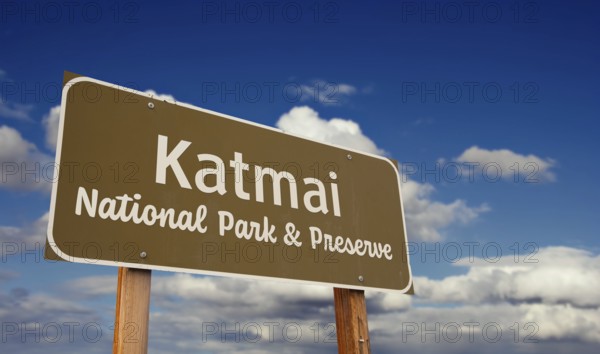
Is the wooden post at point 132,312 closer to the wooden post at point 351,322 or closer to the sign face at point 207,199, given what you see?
the sign face at point 207,199

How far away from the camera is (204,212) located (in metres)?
3.68

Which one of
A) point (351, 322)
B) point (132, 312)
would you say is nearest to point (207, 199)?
point (132, 312)

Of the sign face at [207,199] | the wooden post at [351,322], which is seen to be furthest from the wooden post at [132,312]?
the wooden post at [351,322]

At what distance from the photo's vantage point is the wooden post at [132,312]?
311cm

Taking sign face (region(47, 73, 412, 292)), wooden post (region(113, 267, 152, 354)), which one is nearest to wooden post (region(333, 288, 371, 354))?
sign face (region(47, 73, 412, 292))

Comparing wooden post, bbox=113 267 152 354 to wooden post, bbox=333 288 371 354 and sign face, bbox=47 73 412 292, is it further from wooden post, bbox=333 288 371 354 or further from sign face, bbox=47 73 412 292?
wooden post, bbox=333 288 371 354

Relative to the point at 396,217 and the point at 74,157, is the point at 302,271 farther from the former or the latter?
the point at 74,157

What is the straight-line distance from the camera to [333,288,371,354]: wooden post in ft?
14.0

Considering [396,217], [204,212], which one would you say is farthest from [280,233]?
[396,217]

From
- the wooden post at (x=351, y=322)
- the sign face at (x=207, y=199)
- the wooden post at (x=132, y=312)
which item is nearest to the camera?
the wooden post at (x=132, y=312)

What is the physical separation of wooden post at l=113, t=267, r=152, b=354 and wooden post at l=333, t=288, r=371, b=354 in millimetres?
1694

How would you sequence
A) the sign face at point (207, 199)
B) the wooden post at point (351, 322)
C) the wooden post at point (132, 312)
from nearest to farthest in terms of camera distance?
the wooden post at point (132, 312) → the sign face at point (207, 199) → the wooden post at point (351, 322)

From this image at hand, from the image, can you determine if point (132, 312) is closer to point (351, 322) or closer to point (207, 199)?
point (207, 199)

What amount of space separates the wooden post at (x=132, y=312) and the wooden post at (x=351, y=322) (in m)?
1.69
